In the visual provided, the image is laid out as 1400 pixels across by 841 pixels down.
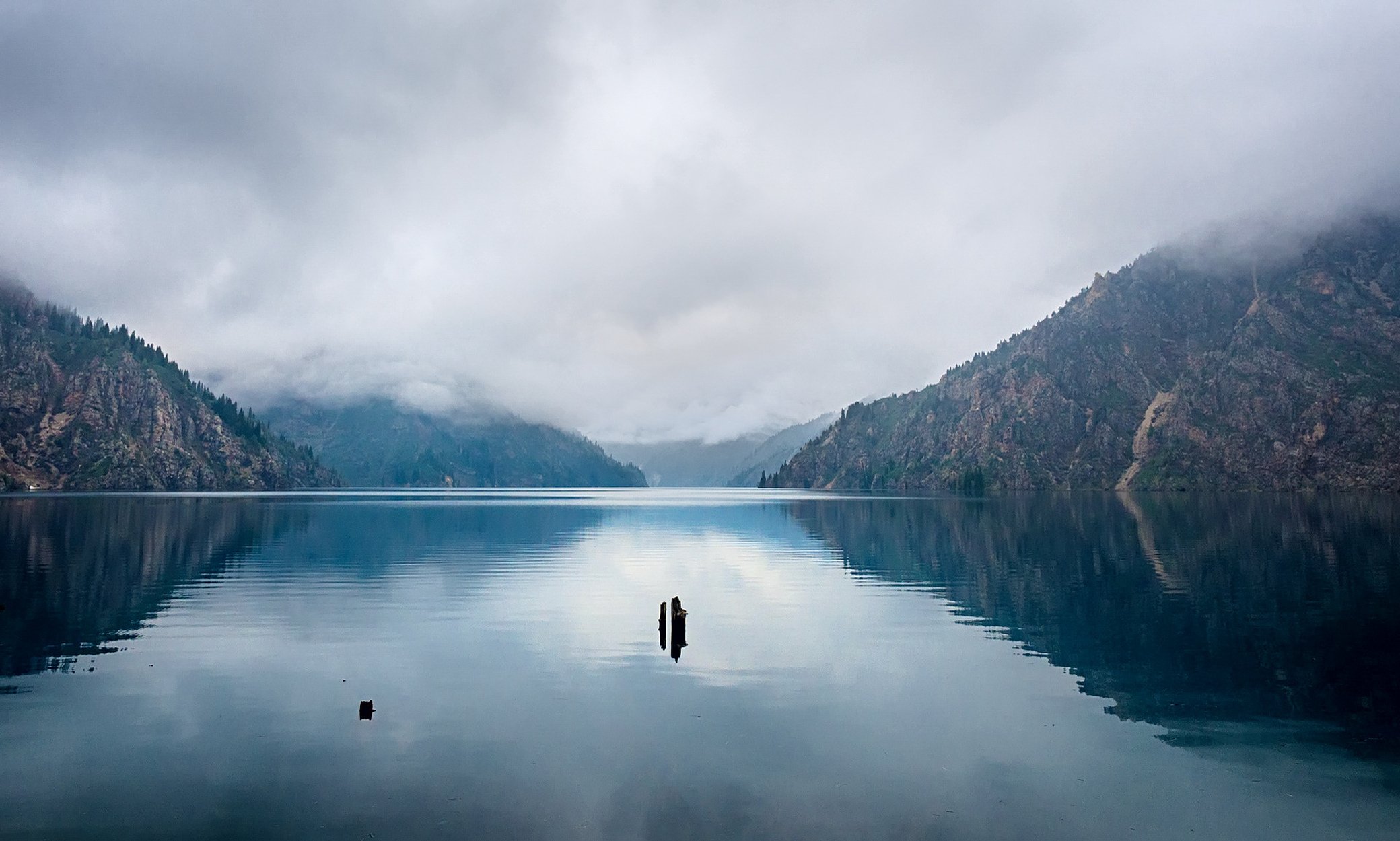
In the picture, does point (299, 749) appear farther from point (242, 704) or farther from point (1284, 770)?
point (1284, 770)

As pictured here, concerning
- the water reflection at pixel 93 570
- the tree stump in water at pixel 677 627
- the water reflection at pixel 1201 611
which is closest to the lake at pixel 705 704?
the water reflection at pixel 1201 611

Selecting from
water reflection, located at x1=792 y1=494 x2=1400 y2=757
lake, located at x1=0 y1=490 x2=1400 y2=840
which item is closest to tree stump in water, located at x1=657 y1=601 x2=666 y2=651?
lake, located at x1=0 y1=490 x2=1400 y2=840

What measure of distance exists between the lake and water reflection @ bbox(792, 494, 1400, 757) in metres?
0.33

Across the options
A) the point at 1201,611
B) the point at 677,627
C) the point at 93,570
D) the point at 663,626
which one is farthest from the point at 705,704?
the point at 93,570

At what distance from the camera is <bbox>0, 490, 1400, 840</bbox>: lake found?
22.1 meters

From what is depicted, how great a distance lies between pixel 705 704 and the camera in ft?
111

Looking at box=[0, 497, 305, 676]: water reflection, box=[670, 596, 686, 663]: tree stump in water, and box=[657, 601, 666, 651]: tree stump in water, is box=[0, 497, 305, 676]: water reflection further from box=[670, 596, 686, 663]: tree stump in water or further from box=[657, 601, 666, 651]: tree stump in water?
box=[670, 596, 686, 663]: tree stump in water

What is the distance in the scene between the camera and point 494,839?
20.2m

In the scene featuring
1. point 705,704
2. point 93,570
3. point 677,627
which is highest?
point 93,570

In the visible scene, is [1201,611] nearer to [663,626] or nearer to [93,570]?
[663,626]

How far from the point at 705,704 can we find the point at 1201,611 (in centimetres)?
3845

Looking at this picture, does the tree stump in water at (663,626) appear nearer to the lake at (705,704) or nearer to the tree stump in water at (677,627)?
the lake at (705,704)

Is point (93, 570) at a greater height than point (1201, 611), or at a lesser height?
greater

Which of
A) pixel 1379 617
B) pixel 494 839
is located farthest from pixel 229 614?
pixel 1379 617
